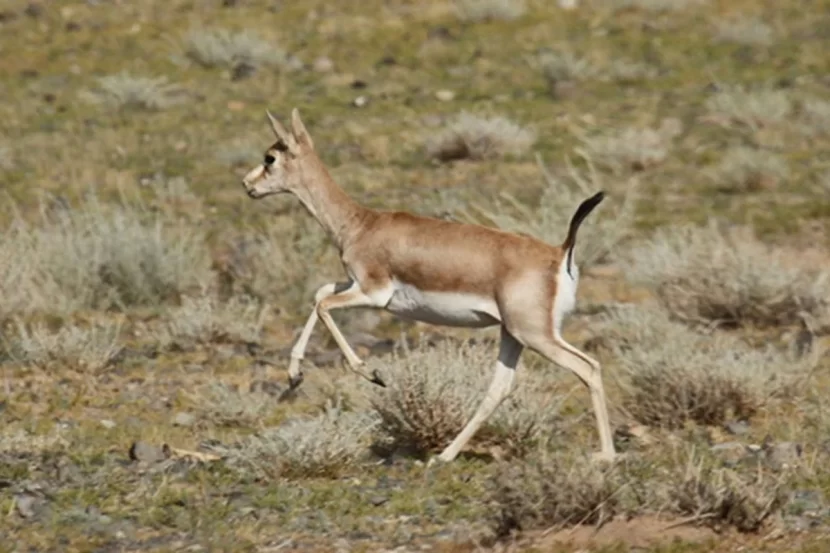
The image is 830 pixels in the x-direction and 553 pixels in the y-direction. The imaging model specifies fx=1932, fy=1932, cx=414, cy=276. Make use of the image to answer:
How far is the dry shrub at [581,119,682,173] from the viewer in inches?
799

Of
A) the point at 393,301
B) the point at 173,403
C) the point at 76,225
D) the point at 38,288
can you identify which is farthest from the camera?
the point at 76,225

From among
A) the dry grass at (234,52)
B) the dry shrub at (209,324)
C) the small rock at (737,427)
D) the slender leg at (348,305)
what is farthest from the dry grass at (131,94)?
the slender leg at (348,305)

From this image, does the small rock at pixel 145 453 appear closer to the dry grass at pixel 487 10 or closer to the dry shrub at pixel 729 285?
the dry shrub at pixel 729 285

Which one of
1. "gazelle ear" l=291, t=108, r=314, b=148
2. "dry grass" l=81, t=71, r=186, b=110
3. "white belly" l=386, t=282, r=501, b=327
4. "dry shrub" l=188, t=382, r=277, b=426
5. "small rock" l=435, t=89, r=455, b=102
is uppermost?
"gazelle ear" l=291, t=108, r=314, b=148

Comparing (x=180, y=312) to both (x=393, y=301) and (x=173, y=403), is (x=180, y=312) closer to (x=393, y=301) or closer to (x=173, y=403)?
(x=173, y=403)

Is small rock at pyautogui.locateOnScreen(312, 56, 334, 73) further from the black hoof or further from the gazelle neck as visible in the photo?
the black hoof

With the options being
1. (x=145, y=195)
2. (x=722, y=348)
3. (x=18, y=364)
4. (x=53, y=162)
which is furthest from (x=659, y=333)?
(x=53, y=162)

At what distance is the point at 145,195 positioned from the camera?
19.1 m

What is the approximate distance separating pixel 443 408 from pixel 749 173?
388 inches

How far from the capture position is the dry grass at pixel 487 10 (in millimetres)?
26906

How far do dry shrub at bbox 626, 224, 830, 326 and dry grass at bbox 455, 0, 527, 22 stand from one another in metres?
12.1

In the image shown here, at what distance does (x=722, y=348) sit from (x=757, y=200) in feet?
22.1

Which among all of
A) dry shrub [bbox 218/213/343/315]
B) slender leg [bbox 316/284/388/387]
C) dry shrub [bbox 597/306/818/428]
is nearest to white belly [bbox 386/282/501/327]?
slender leg [bbox 316/284/388/387]

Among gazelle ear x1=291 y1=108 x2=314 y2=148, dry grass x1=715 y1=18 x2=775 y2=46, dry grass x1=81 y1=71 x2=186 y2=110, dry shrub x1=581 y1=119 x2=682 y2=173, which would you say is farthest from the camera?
dry grass x1=715 y1=18 x2=775 y2=46
